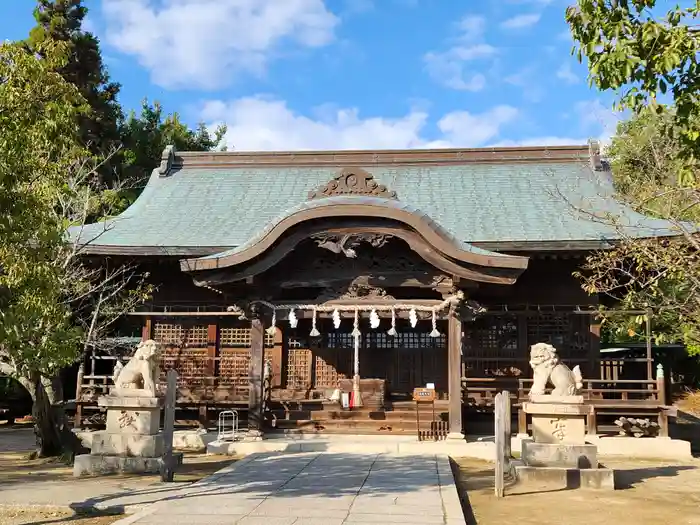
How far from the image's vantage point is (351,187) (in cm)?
1341

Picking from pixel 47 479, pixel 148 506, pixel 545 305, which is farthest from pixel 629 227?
pixel 47 479

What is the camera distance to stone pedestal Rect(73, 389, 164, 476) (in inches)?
397

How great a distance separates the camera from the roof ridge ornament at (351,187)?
13.4 m

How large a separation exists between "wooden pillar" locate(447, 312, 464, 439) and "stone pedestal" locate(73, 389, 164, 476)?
18.7 feet

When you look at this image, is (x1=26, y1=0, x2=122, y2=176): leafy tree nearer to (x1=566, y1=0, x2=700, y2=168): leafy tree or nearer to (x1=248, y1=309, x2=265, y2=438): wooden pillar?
(x1=248, y1=309, x2=265, y2=438): wooden pillar

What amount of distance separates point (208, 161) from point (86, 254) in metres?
7.20

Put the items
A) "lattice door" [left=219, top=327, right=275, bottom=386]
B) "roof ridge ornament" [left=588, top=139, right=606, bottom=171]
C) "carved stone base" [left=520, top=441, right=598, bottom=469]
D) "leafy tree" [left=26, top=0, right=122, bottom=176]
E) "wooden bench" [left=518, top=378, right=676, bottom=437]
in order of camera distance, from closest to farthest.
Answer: "carved stone base" [left=520, top=441, right=598, bottom=469], "wooden bench" [left=518, top=378, right=676, bottom=437], "lattice door" [left=219, top=327, right=275, bottom=386], "roof ridge ornament" [left=588, top=139, right=606, bottom=171], "leafy tree" [left=26, top=0, right=122, bottom=176]

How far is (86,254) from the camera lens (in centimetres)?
1476

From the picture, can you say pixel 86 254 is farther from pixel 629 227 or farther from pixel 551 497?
pixel 629 227

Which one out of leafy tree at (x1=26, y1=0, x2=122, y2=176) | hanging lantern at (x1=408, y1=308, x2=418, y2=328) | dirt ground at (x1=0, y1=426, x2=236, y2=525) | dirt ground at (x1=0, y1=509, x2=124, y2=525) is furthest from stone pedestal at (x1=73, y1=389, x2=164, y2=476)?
leafy tree at (x1=26, y1=0, x2=122, y2=176)

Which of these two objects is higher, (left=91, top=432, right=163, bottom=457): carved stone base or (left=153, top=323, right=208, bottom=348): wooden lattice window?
(left=153, top=323, right=208, bottom=348): wooden lattice window

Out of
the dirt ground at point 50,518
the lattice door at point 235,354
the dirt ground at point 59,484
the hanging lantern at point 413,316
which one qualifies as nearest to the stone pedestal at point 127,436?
the dirt ground at point 59,484

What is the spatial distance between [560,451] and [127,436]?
6670 mm

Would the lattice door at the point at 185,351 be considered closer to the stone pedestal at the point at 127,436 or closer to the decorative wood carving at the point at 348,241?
the decorative wood carving at the point at 348,241
